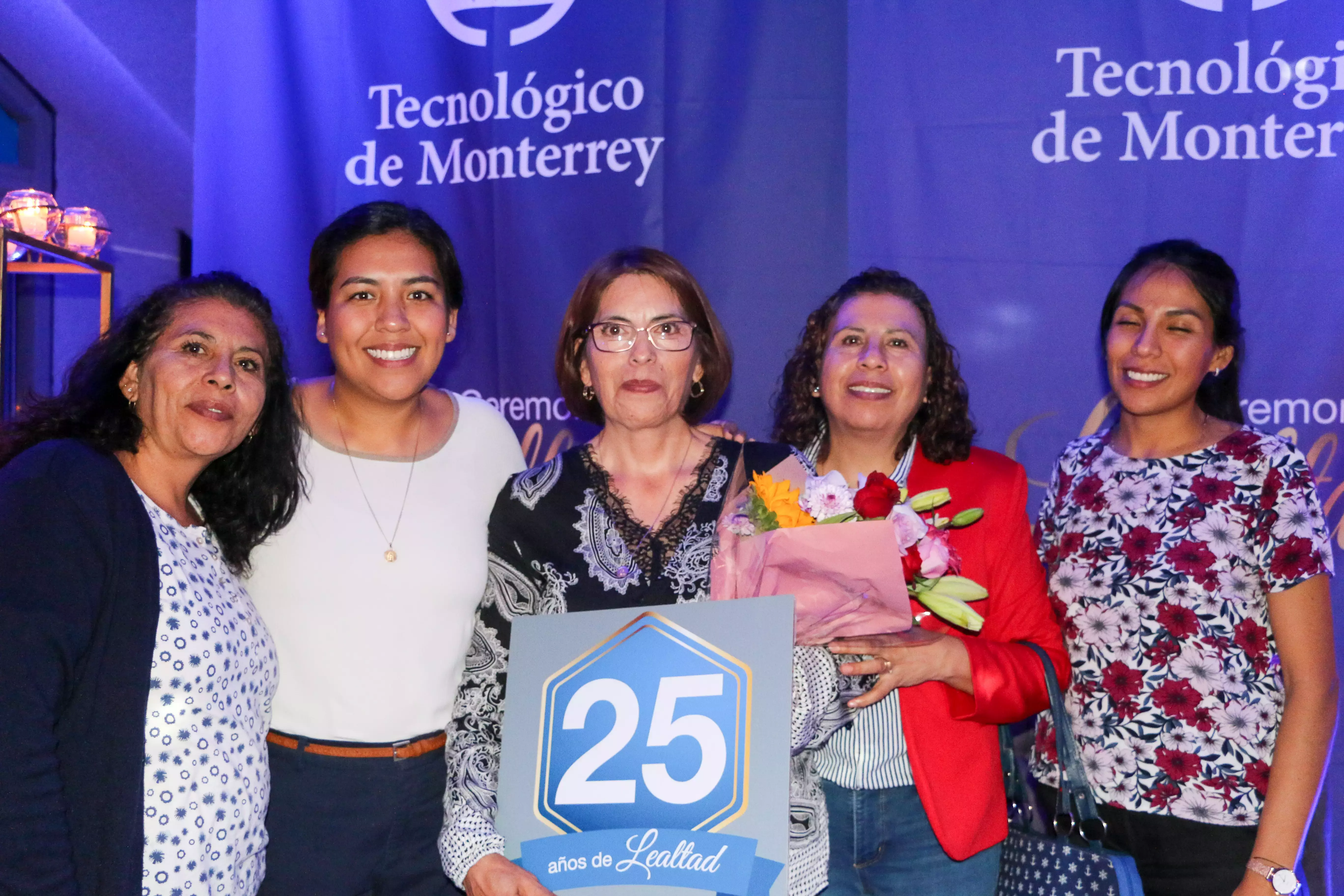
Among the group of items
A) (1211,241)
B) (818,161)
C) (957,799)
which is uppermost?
(818,161)

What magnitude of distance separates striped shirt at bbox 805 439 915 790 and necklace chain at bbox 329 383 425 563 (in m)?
0.90

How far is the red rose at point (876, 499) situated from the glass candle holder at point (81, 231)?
164 inches

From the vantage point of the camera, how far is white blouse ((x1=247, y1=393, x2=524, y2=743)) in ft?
6.40

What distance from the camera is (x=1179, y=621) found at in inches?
79.7

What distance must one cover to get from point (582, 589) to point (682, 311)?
0.54 metres

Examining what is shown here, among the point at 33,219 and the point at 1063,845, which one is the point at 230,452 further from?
the point at 33,219

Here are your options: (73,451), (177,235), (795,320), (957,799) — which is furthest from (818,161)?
(177,235)

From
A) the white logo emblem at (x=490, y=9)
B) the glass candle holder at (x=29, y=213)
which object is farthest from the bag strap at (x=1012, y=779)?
the glass candle holder at (x=29, y=213)

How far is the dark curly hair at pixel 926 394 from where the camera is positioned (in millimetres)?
2125

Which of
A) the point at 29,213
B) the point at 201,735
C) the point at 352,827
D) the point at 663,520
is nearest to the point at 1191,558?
the point at 663,520

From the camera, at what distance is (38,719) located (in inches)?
55.9

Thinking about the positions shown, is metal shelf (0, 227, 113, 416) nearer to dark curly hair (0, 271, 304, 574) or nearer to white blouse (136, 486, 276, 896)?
dark curly hair (0, 271, 304, 574)

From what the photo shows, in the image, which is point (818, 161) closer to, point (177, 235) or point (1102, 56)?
point (1102, 56)

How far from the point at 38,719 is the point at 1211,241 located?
3065 mm
